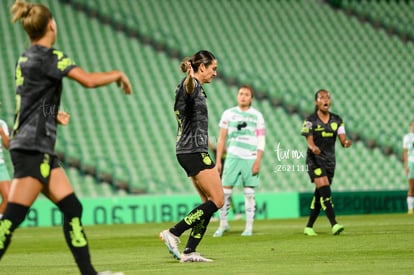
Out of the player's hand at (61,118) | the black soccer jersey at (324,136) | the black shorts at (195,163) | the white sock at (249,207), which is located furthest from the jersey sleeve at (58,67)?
the white sock at (249,207)

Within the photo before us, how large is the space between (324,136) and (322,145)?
0.13 meters

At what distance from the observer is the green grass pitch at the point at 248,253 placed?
8461 millimetres

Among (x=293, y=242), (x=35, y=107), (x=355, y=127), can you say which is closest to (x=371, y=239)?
(x=293, y=242)

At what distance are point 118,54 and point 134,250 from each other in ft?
47.4

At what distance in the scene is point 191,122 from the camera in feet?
30.9

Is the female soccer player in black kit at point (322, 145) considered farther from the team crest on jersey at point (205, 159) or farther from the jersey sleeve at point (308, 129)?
the team crest on jersey at point (205, 159)

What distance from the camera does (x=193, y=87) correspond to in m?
9.09

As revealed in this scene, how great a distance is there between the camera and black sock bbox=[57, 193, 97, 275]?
7.00 m

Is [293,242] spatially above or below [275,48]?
below

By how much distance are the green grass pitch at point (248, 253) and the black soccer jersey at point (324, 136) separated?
1103mm

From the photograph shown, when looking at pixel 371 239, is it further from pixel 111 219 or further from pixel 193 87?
pixel 111 219

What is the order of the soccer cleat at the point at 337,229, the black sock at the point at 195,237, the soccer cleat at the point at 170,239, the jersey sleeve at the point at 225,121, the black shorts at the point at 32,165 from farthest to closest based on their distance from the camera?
the jersey sleeve at the point at 225,121 < the soccer cleat at the point at 337,229 < the black sock at the point at 195,237 < the soccer cleat at the point at 170,239 < the black shorts at the point at 32,165

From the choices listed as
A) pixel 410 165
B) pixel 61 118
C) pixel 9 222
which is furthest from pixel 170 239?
pixel 410 165

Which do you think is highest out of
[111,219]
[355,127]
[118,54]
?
[118,54]
